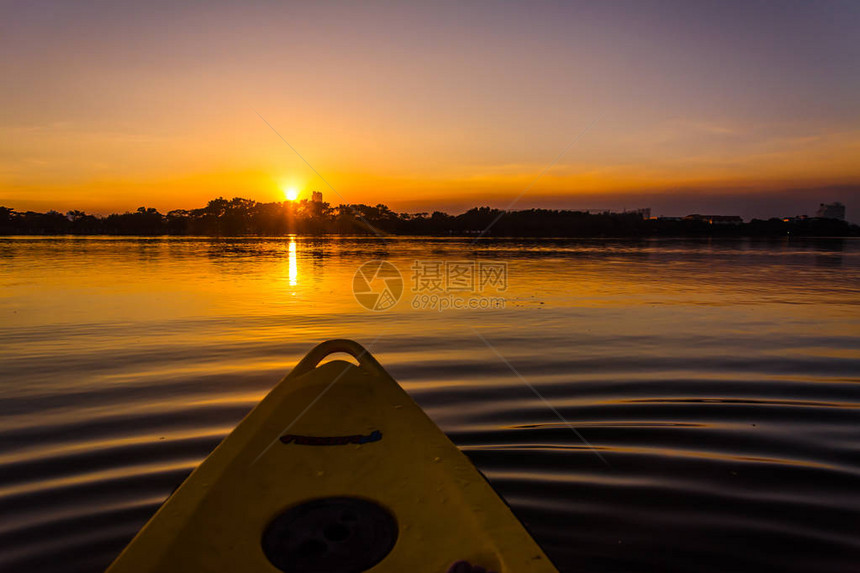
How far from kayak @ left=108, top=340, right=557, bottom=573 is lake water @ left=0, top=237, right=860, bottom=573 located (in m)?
0.98

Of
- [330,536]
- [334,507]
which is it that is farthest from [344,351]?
[330,536]

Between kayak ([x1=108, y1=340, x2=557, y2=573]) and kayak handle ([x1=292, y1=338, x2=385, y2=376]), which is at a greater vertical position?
kayak handle ([x1=292, y1=338, x2=385, y2=376])

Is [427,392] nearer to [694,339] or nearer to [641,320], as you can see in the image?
[694,339]

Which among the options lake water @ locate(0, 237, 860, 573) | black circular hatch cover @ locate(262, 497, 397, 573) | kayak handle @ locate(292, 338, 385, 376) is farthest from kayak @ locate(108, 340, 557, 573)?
lake water @ locate(0, 237, 860, 573)

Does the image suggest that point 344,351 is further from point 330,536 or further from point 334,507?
point 330,536

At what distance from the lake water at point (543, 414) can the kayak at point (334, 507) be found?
0.98m

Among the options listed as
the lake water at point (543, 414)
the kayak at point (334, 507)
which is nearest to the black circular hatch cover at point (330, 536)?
the kayak at point (334, 507)

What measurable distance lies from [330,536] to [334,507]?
0.23m

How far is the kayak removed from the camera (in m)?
2.17

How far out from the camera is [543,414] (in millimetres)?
5387

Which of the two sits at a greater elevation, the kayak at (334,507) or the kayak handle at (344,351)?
the kayak handle at (344,351)

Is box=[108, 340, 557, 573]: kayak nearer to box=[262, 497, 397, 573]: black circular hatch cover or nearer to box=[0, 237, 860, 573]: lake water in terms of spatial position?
box=[262, 497, 397, 573]: black circular hatch cover

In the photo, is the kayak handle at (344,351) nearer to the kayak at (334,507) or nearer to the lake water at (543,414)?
the kayak at (334,507)

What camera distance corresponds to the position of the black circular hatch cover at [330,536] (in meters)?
2.27
